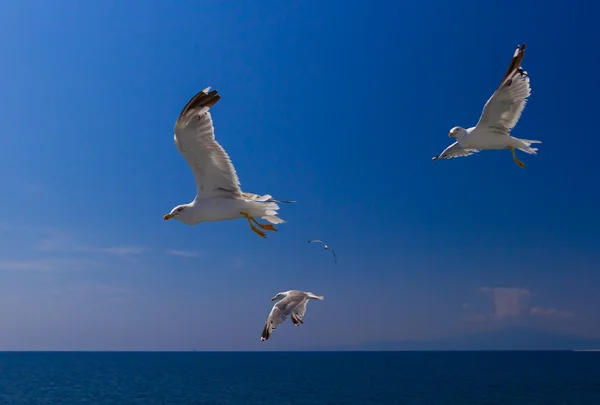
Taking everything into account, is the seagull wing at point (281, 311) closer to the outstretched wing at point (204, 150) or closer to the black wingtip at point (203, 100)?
the outstretched wing at point (204, 150)

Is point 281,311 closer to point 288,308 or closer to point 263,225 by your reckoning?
point 288,308

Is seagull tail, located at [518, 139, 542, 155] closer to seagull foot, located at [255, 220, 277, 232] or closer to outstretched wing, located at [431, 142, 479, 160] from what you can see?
outstretched wing, located at [431, 142, 479, 160]

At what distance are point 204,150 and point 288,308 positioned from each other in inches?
218

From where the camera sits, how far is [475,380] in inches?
4262

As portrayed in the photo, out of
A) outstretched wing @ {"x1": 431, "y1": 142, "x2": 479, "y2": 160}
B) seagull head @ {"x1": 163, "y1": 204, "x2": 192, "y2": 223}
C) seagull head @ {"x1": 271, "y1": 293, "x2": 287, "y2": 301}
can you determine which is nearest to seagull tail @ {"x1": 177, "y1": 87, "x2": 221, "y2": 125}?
seagull head @ {"x1": 163, "y1": 204, "x2": 192, "y2": 223}

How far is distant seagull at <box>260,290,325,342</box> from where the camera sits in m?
14.4

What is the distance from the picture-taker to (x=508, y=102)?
14477 millimetres

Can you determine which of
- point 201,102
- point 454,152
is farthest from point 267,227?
point 454,152

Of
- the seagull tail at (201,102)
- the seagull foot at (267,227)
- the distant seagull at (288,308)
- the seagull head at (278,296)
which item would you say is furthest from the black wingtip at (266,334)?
the seagull tail at (201,102)

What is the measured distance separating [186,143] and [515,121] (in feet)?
25.9

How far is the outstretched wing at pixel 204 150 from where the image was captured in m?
10.4

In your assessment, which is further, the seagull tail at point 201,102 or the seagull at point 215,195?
the seagull at point 215,195

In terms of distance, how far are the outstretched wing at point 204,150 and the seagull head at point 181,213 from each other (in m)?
0.38

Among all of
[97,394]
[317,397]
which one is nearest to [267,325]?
[317,397]
